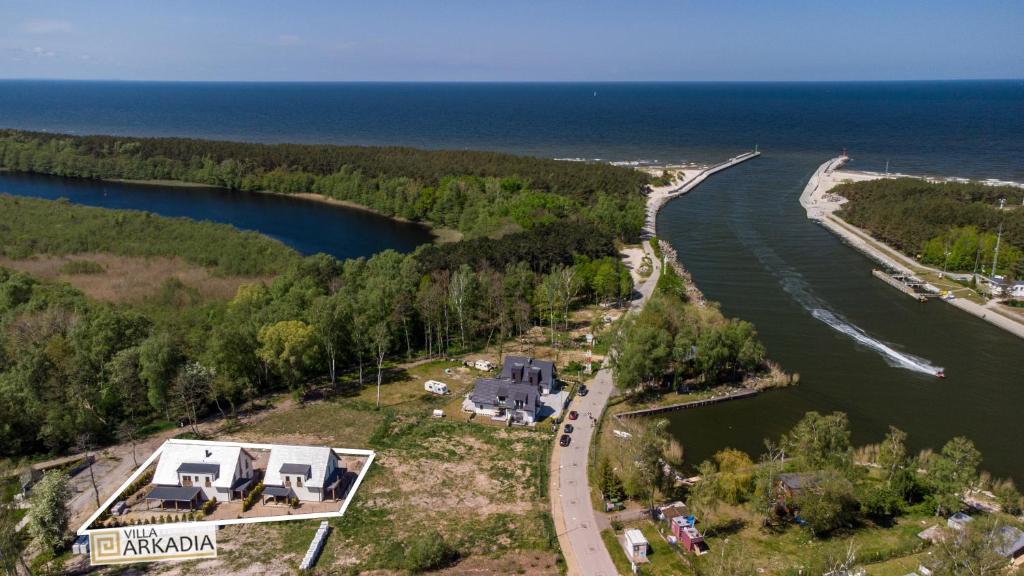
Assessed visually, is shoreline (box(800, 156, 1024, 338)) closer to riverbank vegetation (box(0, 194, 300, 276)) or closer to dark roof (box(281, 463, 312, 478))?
dark roof (box(281, 463, 312, 478))

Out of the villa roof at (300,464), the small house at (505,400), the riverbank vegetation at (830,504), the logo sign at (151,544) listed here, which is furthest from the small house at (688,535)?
the logo sign at (151,544)

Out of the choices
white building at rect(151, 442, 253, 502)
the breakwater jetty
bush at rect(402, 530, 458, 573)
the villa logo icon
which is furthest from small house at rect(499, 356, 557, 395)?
the breakwater jetty

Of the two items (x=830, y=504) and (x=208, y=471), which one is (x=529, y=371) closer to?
(x=830, y=504)

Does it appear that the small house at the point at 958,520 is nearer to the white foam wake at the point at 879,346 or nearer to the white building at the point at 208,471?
the white foam wake at the point at 879,346

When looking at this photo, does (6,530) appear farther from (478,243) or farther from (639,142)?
Result: (639,142)

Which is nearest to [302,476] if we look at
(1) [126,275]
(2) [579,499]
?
(2) [579,499]

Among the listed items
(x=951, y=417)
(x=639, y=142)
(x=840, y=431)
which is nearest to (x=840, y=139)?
(x=639, y=142)
